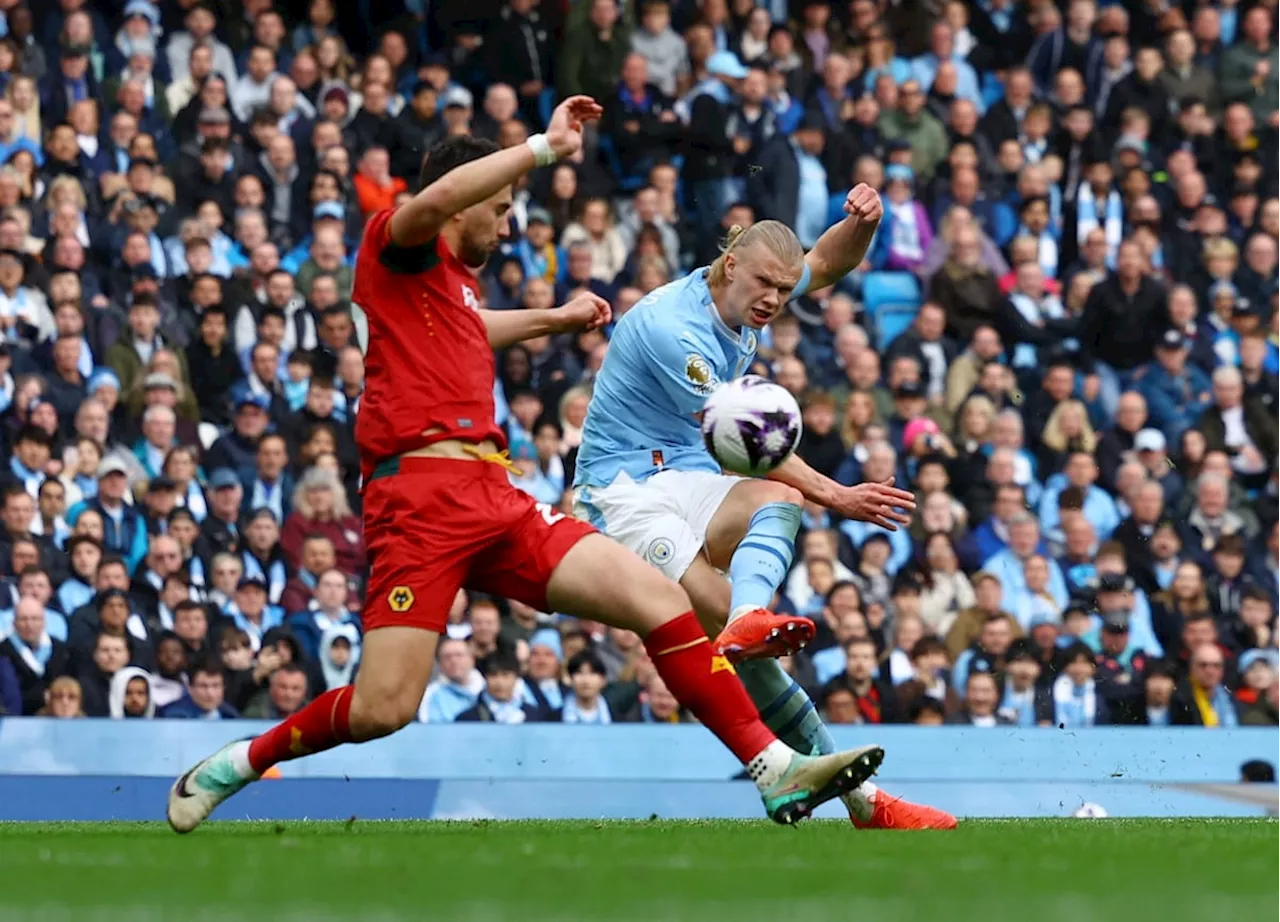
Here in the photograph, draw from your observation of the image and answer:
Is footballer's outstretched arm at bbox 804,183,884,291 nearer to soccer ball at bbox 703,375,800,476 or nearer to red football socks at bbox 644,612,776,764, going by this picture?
soccer ball at bbox 703,375,800,476

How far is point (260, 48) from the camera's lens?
51.8 feet

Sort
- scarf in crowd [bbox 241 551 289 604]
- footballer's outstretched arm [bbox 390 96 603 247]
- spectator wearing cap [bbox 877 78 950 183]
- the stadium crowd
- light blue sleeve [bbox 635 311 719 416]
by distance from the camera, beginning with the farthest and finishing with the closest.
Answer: spectator wearing cap [bbox 877 78 950 183]
scarf in crowd [bbox 241 551 289 604]
the stadium crowd
light blue sleeve [bbox 635 311 719 416]
footballer's outstretched arm [bbox 390 96 603 247]

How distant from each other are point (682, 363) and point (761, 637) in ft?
4.12

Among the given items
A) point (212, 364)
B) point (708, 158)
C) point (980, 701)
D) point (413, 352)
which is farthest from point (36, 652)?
point (708, 158)

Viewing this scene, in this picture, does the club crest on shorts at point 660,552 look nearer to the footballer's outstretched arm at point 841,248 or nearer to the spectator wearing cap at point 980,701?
the footballer's outstretched arm at point 841,248

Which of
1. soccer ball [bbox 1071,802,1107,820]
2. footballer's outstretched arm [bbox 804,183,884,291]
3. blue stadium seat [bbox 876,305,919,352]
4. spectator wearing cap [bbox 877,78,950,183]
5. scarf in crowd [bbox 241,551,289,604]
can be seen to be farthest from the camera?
spectator wearing cap [bbox 877,78,950,183]

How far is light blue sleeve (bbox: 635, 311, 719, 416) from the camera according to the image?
827 centimetres

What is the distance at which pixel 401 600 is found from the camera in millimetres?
7531

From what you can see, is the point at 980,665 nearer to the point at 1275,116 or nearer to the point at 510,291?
the point at 510,291

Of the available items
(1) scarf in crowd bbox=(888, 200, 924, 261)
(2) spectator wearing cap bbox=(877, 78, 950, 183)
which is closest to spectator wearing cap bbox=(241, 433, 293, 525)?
(1) scarf in crowd bbox=(888, 200, 924, 261)

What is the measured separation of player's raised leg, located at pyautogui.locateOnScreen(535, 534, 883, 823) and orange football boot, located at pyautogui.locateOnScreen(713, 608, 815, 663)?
7 centimetres

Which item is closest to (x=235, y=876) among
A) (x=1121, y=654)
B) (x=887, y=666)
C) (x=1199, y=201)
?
(x=887, y=666)

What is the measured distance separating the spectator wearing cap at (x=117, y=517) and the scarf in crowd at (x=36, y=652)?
0.85 meters

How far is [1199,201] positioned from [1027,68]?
5.74 ft
